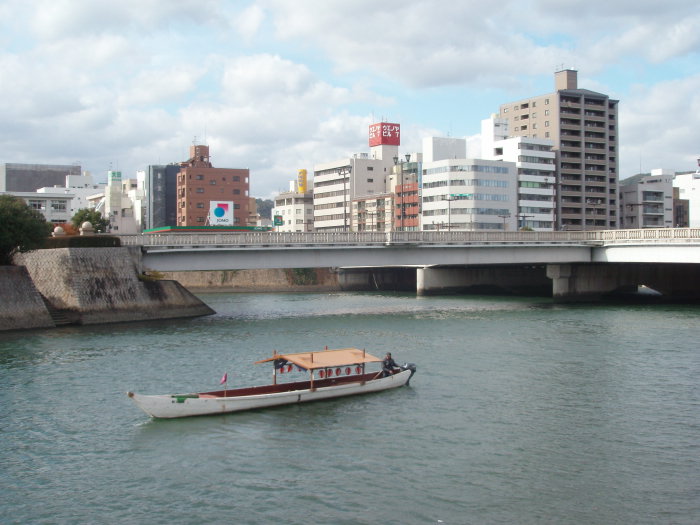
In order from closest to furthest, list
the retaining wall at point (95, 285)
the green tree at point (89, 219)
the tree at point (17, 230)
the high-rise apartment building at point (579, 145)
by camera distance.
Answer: the retaining wall at point (95, 285), the tree at point (17, 230), the green tree at point (89, 219), the high-rise apartment building at point (579, 145)

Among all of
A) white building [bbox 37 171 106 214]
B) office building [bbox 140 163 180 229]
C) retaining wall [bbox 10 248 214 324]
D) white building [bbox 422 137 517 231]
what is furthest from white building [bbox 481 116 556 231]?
white building [bbox 37 171 106 214]

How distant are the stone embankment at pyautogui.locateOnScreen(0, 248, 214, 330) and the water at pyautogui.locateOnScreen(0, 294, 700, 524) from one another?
6.14 m

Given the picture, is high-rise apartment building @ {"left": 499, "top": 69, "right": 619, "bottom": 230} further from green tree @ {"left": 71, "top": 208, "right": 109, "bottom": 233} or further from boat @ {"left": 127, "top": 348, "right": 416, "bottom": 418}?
boat @ {"left": 127, "top": 348, "right": 416, "bottom": 418}

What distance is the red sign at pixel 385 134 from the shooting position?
151750 mm

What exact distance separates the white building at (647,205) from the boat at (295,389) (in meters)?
130

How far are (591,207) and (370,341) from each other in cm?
10753

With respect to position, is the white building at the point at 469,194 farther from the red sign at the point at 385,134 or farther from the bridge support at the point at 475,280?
the bridge support at the point at 475,280

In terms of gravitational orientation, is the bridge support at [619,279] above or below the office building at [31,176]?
below

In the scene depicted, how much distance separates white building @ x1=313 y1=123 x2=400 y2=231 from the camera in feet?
492

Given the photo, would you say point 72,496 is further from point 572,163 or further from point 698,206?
point 698,206

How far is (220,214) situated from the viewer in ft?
376

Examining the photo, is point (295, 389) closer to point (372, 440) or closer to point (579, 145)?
point (372, 440)

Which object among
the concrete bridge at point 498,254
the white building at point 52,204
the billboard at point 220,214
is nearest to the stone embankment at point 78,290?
the concrete bridge at point 498,254

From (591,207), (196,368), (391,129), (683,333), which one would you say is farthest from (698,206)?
(196,368)
